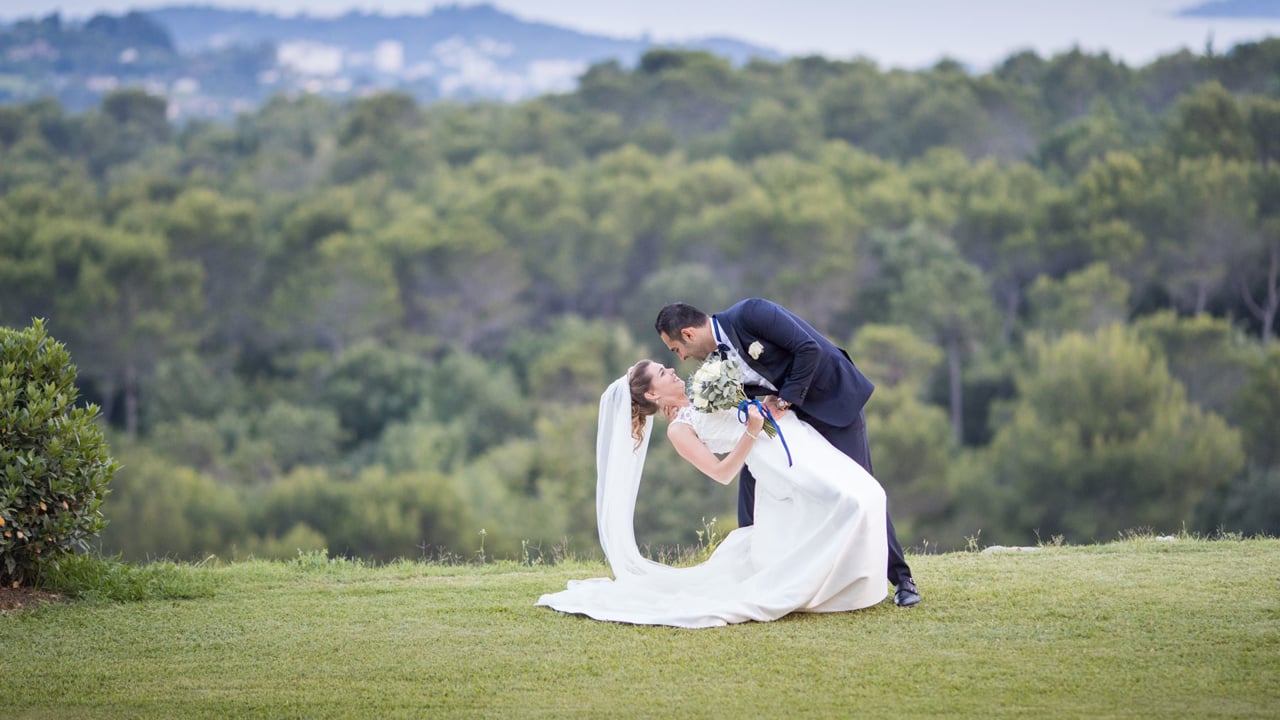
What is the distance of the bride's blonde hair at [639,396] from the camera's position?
6.12 m

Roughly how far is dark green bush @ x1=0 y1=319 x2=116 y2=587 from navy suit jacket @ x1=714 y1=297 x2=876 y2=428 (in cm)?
301

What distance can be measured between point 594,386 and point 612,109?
26.9 m

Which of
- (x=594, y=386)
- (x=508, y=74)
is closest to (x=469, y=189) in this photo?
(x=594, y=386)

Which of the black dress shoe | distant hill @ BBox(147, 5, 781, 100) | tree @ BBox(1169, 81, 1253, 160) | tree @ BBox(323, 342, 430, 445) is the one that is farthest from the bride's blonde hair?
distant hill @ BBox(147, 5, 781, 100)

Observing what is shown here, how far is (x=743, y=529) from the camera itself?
19.4 ft

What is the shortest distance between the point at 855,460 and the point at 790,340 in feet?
2.15

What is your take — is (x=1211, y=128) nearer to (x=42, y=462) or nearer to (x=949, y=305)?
(x=949, y=305)

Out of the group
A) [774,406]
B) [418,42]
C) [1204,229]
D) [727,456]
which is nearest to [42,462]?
[727,456]

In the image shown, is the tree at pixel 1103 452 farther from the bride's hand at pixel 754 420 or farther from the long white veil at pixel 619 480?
the bride's hand at pixel 754 420

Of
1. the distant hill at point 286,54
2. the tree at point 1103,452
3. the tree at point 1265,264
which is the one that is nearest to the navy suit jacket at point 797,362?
the tree at point 1103,452

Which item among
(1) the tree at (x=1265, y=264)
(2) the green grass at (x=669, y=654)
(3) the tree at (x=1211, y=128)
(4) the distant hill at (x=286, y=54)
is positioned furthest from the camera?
(4) the distant hill at (x=286, y=54)

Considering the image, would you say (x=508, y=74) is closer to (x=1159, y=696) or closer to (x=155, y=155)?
(x=155, y=155)

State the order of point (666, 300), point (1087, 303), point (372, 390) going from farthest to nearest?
point (666, 300)
point (372, 390)
point (1087, 303)

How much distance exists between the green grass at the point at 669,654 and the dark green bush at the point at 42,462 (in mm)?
316
